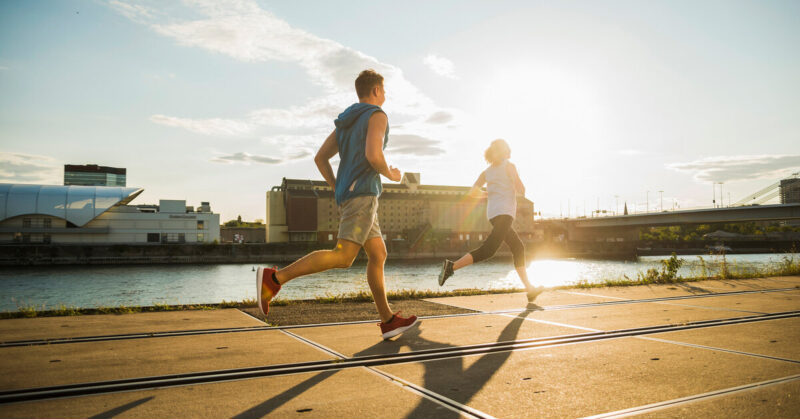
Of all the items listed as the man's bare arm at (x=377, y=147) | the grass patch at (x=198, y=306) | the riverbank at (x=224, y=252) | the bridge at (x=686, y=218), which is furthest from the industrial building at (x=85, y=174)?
the man's bare arm at (x=377, y=147)

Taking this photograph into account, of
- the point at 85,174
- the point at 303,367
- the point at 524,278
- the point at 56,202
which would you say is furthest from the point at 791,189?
the point at 85,174

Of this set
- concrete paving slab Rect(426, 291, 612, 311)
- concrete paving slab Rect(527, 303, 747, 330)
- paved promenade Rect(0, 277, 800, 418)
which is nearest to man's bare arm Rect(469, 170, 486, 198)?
concrete paving slab Rect(426, 291, 612, 311)

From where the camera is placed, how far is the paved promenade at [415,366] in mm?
1850

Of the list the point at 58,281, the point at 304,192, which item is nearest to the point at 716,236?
the point at 304,192

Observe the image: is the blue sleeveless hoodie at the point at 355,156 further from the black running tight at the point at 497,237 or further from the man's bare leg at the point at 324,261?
the black running tight at the point at 497,237

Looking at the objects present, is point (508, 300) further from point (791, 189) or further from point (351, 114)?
point (791, 189)

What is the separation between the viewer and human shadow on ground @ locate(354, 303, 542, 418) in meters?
1.95

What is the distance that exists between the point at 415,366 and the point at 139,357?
58.9 inches

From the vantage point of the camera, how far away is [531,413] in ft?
5.89

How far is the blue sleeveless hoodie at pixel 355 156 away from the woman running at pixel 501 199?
2.39 metres

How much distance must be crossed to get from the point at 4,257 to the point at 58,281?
33342mm

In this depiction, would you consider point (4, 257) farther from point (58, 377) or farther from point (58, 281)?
point (58, 377)

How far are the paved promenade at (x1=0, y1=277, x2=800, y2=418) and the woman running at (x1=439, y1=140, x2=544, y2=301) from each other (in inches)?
55.1

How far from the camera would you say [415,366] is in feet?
8.32
